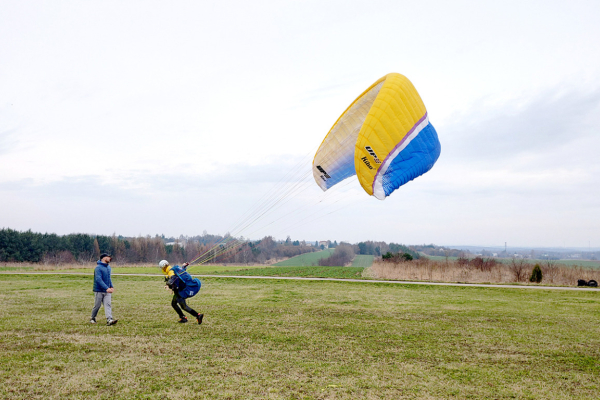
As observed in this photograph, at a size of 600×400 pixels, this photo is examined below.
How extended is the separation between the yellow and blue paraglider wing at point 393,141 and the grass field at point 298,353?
12.2ft

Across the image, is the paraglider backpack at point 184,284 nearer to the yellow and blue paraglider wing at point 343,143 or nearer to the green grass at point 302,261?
the yellow and blue paraglider wing at point 343,143

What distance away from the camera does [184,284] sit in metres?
8.98

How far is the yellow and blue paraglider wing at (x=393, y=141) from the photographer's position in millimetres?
9305

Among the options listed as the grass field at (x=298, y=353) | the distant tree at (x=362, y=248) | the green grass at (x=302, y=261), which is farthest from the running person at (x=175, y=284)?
the distant tree at (x=362, y=248)

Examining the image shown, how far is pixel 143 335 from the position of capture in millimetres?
7863

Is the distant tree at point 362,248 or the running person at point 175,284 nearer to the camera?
the running person at point 175,284

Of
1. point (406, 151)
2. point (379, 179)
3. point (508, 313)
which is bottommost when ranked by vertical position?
point (508, 313)

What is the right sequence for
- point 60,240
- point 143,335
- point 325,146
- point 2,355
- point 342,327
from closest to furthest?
point 2,355 < point 143,335 < point 342,327 < point 325,146 < point 60,240

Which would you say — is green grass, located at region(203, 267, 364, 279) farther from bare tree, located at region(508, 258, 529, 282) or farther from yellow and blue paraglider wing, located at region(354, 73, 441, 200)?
yellow and blue paraglider wing, located at region(354, 73, 441, 200)

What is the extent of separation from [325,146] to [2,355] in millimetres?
8655

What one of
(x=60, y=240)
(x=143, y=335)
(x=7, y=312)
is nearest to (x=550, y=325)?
(x=143, y=335)

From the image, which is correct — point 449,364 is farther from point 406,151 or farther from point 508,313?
point 508,313

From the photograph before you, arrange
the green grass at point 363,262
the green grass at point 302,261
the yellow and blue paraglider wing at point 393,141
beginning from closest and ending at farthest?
the yellow and blue paraglider wing at point 393,141, the green grass at point 363,262, the green grass at point 302,261

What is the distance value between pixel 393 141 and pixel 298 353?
540 cm
